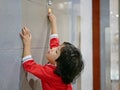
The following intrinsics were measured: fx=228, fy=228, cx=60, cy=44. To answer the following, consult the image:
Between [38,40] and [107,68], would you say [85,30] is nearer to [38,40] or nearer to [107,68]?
[107,68]

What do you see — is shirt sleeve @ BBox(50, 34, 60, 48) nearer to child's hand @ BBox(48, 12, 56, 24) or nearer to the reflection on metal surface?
child's hand @ BBox(48, 12, 56, 24)

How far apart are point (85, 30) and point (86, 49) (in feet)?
0.49

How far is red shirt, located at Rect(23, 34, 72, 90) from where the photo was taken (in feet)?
3.13

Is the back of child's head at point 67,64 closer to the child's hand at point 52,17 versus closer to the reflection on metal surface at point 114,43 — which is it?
the child's hand at point 52,17

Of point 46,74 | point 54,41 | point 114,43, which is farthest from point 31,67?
point 114,43

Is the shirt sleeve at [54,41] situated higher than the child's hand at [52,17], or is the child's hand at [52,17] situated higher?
the child's hand at [52,17]

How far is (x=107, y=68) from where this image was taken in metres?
1.93

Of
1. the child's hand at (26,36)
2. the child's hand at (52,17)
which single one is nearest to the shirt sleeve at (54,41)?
the child's hand at (52,17)

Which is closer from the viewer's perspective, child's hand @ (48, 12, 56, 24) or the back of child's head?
the back of child's head

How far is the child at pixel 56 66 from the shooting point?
37.9 inches

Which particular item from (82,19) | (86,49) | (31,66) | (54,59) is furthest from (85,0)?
(31,66)

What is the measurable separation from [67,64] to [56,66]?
0.17 feet

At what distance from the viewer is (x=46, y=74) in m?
0.98

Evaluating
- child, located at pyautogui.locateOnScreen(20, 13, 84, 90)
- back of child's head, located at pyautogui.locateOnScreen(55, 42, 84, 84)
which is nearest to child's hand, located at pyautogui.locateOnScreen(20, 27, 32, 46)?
child, located at pyautogui.locateOnScreen(20, 13, 84, 90)
